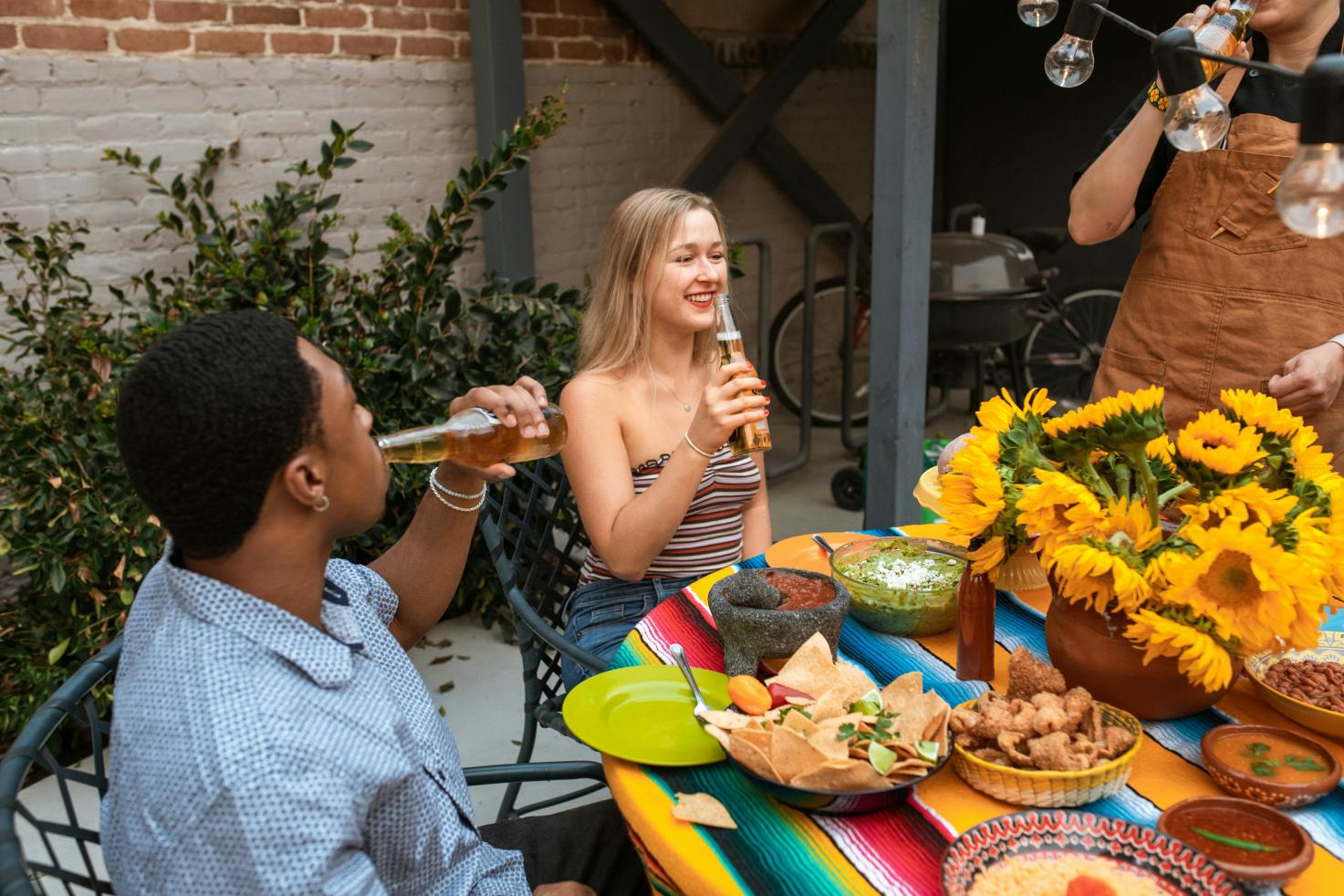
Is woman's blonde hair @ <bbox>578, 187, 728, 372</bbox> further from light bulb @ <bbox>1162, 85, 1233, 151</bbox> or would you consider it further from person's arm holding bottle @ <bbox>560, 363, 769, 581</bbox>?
light bulb @ <bbox>1162, 85, 1233, 151</bbox>

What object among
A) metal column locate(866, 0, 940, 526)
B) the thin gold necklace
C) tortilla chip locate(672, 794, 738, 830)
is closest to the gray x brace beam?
metal column locate(866, 0, 940, 526)

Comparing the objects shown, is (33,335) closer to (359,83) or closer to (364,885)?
(359,83)

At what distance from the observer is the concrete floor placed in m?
3.02

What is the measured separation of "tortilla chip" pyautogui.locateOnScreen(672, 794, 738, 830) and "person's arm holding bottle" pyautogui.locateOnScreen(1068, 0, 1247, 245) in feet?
5.44

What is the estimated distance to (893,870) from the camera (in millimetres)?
1194

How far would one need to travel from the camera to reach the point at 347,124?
4219 mm

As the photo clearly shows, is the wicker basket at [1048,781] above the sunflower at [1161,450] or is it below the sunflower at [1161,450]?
below

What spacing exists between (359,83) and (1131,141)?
3028 mm

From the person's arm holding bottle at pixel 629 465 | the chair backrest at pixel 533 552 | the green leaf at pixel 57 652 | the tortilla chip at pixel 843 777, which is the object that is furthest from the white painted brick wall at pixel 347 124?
the tortilla chip at pixel 843 777

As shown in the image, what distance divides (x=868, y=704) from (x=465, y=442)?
73cm

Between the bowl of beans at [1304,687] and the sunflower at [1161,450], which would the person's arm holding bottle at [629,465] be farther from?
the bowl of beans at [1304,687]

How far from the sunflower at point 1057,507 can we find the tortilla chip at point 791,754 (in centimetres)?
41

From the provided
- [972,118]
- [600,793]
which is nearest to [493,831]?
[600,793]

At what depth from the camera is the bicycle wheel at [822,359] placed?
633cm
